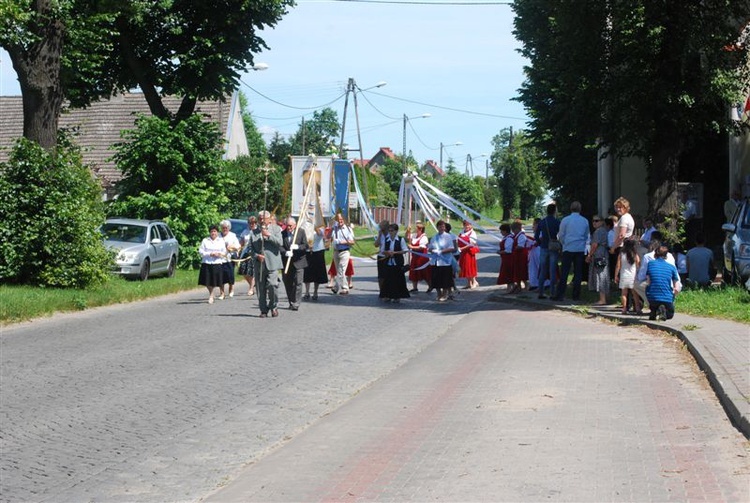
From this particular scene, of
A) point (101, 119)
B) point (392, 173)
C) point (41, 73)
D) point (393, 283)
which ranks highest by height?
point (392, 173)

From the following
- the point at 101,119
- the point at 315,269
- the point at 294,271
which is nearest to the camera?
the point at 294,271

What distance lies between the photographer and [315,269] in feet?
78.3

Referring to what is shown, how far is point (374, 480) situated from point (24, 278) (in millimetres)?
18364

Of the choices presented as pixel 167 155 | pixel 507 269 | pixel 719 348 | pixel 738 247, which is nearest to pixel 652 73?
pixel 738 247

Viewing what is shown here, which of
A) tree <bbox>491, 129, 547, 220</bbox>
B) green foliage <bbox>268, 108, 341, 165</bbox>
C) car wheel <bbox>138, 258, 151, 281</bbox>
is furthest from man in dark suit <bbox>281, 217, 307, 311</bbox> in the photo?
tree <bbox>491, 129, 547, 220</bbox>

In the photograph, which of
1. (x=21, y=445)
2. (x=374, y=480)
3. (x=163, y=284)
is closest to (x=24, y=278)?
(x=163, y=284)

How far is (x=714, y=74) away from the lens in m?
20.6

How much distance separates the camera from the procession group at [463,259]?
17.8 m

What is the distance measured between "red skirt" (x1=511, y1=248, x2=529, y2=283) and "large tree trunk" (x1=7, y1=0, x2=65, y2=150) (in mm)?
11037

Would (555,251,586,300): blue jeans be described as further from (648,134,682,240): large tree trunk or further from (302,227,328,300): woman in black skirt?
(302,227,328,300): woman in black skirt

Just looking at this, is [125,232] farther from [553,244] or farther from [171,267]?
[553,244]

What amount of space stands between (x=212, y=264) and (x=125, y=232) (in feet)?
22.9

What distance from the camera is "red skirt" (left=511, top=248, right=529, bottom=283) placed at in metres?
24.5

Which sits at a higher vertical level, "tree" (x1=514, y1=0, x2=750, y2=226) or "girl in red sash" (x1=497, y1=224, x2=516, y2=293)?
"tree" (x1=514, y1=0, x2=750, y2=226)
